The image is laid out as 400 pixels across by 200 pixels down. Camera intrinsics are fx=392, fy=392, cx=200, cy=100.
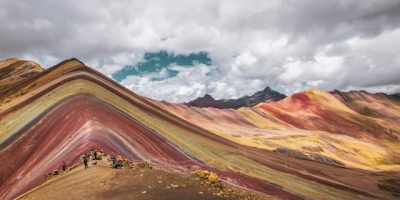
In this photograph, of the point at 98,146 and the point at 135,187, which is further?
the point at 98,146

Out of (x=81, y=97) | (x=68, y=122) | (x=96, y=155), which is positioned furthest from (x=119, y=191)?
(x=81, y=97)

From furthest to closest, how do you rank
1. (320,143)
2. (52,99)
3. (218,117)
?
(218,117)
(320,143)
(52,99)

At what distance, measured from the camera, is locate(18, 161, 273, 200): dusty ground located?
64.3 ft

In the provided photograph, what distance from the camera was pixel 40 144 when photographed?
46312 millimetres

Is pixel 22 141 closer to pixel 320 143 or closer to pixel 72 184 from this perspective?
pixel 72 184

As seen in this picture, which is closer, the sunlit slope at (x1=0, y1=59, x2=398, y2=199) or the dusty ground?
the dusty ground

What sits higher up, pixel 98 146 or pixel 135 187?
pixel 98 146

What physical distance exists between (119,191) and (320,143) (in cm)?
15405

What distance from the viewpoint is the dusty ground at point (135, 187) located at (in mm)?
19609

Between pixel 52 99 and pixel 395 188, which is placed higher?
pixel 52 99

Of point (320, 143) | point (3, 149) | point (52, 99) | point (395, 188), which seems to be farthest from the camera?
point (320, 143)

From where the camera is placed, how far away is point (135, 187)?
20844 mm

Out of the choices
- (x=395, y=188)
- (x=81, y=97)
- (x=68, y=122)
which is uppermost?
(x=81, y=97)

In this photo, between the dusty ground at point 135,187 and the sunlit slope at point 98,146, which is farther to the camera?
the sunlit slope at point 98,146
